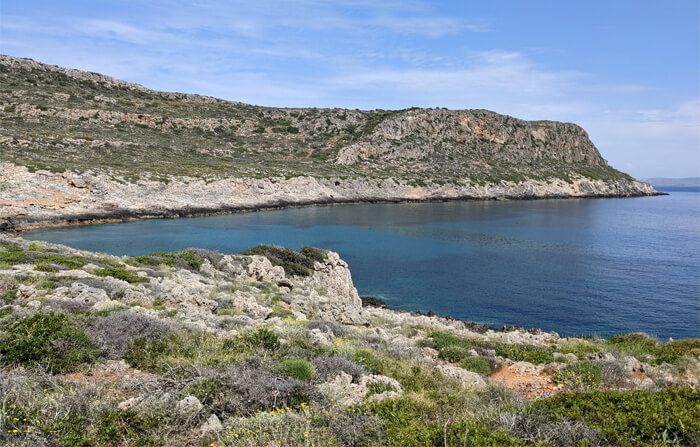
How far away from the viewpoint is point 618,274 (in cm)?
3509

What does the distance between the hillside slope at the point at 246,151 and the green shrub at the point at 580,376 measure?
205 feet

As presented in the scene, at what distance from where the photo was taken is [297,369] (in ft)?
24.1

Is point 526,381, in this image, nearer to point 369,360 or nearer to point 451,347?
point 451,347

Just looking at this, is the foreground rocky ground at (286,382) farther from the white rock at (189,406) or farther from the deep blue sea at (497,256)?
the deep blue sea at (497,256)

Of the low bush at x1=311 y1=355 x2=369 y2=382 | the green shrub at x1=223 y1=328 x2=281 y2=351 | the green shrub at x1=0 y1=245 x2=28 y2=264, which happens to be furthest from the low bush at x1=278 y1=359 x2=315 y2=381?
the green shrub at x1=0 y1=245 x2=28 y2=264

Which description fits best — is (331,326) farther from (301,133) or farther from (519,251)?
(301,133)

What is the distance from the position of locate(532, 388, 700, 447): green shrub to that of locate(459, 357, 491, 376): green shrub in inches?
131

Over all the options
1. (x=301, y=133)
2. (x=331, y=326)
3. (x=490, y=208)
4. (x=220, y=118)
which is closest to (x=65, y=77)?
(x=220, y=118)

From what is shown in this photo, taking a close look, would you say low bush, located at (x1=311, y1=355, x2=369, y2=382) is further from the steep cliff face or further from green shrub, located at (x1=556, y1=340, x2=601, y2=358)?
the steep cliff face

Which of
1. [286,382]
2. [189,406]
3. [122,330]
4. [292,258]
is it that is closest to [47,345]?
[122,330]

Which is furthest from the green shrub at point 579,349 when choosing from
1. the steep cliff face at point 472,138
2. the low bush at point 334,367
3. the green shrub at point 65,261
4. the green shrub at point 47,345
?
the steep cliff face at point 472,138

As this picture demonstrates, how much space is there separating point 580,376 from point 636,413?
3.03m

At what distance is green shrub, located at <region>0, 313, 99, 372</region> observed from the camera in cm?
718

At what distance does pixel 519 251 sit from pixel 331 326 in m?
38.8
